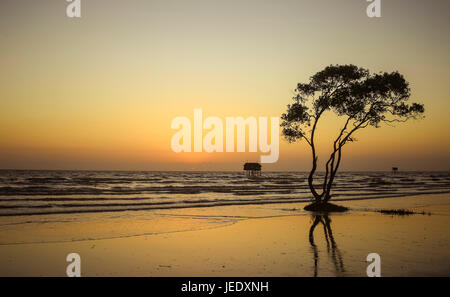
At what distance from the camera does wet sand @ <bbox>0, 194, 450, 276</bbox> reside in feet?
37.3

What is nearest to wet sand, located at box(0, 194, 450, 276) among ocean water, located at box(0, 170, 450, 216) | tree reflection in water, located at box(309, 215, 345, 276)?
tree reflection in water, located at box(309, 215, 345, 276)

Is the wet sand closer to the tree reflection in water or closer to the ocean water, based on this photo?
the tree reflection in water

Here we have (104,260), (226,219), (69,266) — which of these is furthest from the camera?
(226,219)

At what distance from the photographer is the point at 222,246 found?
14875 millimetres

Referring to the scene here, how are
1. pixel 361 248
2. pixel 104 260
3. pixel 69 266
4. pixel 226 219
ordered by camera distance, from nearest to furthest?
1. pixel 69 266
2. pixel 104 260
3. pixel 361 248
4. pixel 226 219

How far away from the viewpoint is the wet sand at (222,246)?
448 inches

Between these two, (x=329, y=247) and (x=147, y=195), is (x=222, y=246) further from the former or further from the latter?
(x=147, y=195)

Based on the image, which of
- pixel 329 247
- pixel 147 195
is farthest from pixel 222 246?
pixel 147 195

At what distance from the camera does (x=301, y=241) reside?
15.8 meters

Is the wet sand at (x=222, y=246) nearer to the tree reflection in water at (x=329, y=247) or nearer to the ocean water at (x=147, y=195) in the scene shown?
the tree reflection in water at (x=329, y=247)

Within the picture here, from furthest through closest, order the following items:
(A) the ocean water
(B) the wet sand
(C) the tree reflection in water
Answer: (A) the ocean water < (C) the tree reflection in water < (B) the wet sand

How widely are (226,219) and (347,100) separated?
39.6 ft
